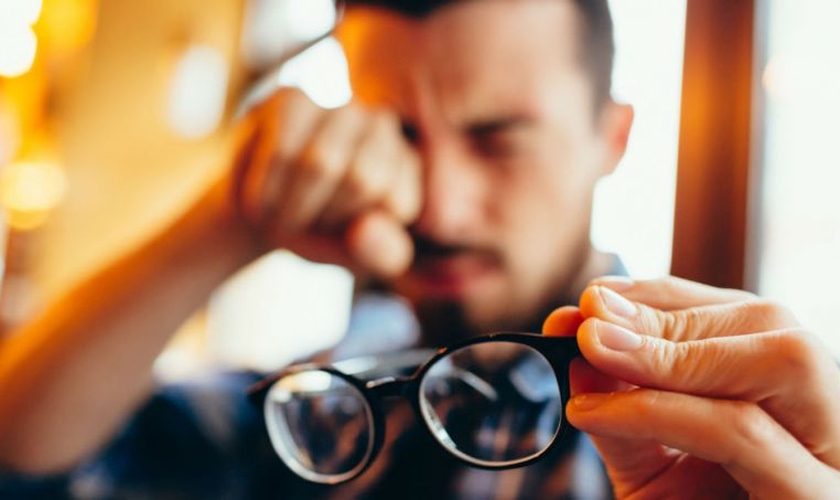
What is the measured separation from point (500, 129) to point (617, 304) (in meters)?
0.32

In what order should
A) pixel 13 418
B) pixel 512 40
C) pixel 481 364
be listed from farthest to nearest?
pixel 13 418 → pixel 512 40 → pixel 481 364

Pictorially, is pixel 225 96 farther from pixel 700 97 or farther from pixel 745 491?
pixel 745 491

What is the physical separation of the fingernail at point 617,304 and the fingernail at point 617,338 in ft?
0.04

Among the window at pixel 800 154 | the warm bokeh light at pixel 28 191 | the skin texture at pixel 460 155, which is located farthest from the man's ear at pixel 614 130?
the warm bokeh light at pixel 28 191

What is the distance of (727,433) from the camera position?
0.91ft

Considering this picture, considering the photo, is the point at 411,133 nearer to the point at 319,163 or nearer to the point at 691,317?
the point at 319,163

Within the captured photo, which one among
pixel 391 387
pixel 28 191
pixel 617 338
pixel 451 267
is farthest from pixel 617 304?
pixel 28 191

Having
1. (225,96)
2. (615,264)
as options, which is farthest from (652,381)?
(225,96)

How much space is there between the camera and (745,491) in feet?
1.04

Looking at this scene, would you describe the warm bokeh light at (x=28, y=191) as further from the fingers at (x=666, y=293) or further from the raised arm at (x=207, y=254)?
the fingers at (x=666, y=293)

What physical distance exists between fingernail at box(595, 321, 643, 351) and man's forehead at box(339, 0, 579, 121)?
32 centimetres

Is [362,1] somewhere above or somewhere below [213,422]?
above

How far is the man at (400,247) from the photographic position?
1.67 ft

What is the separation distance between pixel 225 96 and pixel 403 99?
4.81 ft
